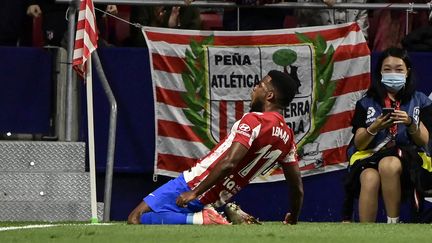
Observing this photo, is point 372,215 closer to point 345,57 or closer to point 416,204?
point 416,204

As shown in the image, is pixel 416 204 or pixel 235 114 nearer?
pixel 416 204

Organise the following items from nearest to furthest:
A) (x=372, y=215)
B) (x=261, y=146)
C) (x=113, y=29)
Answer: (x=261, y=146), (x=372, y=215), (x=113, y=29)

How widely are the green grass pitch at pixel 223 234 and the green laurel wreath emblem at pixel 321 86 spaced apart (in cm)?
404

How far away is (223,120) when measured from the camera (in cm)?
1511

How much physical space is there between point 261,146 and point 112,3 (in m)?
3.69

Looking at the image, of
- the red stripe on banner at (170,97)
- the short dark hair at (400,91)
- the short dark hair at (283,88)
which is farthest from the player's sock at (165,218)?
the red stripe on banner at (170,97)

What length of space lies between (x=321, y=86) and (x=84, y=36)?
296cm

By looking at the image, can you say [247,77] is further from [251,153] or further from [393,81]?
[251,153]

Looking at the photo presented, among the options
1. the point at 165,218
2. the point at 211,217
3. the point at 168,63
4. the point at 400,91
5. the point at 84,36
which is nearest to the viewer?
the point at 211,217

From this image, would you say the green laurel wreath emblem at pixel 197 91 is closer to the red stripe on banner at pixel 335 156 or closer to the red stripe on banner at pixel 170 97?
the red stripe on banner at pixel 170 97

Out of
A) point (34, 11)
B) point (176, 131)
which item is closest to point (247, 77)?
point (176, 131)

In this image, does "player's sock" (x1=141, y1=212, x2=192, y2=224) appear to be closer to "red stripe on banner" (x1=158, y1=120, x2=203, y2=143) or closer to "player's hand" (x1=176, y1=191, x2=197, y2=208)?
"player's hand" (x1=176, y1=191, x2=197, y2=208)

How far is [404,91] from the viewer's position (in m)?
13.8

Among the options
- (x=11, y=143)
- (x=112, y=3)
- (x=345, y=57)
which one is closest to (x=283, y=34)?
(x=345, y=57)
